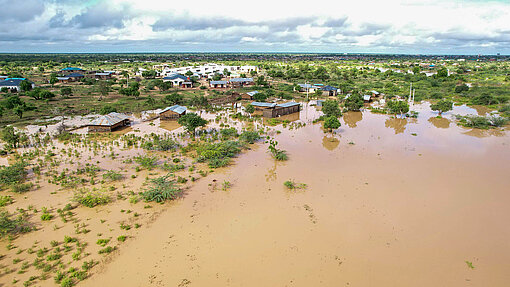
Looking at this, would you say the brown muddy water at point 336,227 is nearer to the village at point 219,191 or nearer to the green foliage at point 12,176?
the village at point 219,191

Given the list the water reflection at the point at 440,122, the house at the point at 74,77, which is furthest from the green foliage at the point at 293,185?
the house at the point at 74,77

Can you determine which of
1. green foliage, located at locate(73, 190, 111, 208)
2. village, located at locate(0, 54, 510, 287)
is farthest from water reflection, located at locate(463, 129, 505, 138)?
green foliage, located at locate(73, 190, 111, 208)

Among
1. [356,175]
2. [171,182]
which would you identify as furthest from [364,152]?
[171,182]

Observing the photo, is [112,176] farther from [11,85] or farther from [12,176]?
[11,85]

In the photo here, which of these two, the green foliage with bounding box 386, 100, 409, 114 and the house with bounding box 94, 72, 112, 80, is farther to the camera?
the house with bounding box 94, 72, 112, 80

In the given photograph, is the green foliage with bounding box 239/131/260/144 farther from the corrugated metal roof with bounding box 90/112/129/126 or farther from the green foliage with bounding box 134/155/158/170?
the corrugated metal roof with bounding box 90/112/129/126

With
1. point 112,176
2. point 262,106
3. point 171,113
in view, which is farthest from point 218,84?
point 112,176
